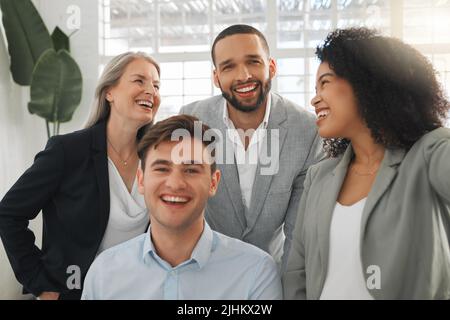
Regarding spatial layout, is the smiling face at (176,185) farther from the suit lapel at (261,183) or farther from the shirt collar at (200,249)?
the suit lapel at (261,183)

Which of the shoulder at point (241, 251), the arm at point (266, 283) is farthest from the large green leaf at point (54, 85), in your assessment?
the arm at point (266, 283)

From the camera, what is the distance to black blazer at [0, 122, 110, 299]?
1224mm

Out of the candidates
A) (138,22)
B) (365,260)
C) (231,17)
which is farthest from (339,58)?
(138,22)

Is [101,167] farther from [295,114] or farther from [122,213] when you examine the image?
[295,114]

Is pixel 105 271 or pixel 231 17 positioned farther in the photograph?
pixel 231 17

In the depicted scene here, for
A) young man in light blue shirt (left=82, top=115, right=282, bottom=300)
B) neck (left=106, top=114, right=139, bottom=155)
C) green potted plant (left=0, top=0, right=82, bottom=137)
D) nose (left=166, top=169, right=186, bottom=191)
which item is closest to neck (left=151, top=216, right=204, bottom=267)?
young man in light blue shirt (left=82, top=115, right=282, bottom=300)

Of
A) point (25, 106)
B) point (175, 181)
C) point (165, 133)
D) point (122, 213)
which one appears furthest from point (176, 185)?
point (25, 106)

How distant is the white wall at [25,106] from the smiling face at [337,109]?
165cm

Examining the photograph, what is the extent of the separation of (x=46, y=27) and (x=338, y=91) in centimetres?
202

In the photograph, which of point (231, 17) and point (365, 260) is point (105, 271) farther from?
point (231, 17)

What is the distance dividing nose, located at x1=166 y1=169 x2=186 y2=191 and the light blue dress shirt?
0.43 ft

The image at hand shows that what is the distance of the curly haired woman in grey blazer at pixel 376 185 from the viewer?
0.91 meters

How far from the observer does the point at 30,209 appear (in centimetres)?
125

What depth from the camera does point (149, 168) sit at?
1078 millimetres
